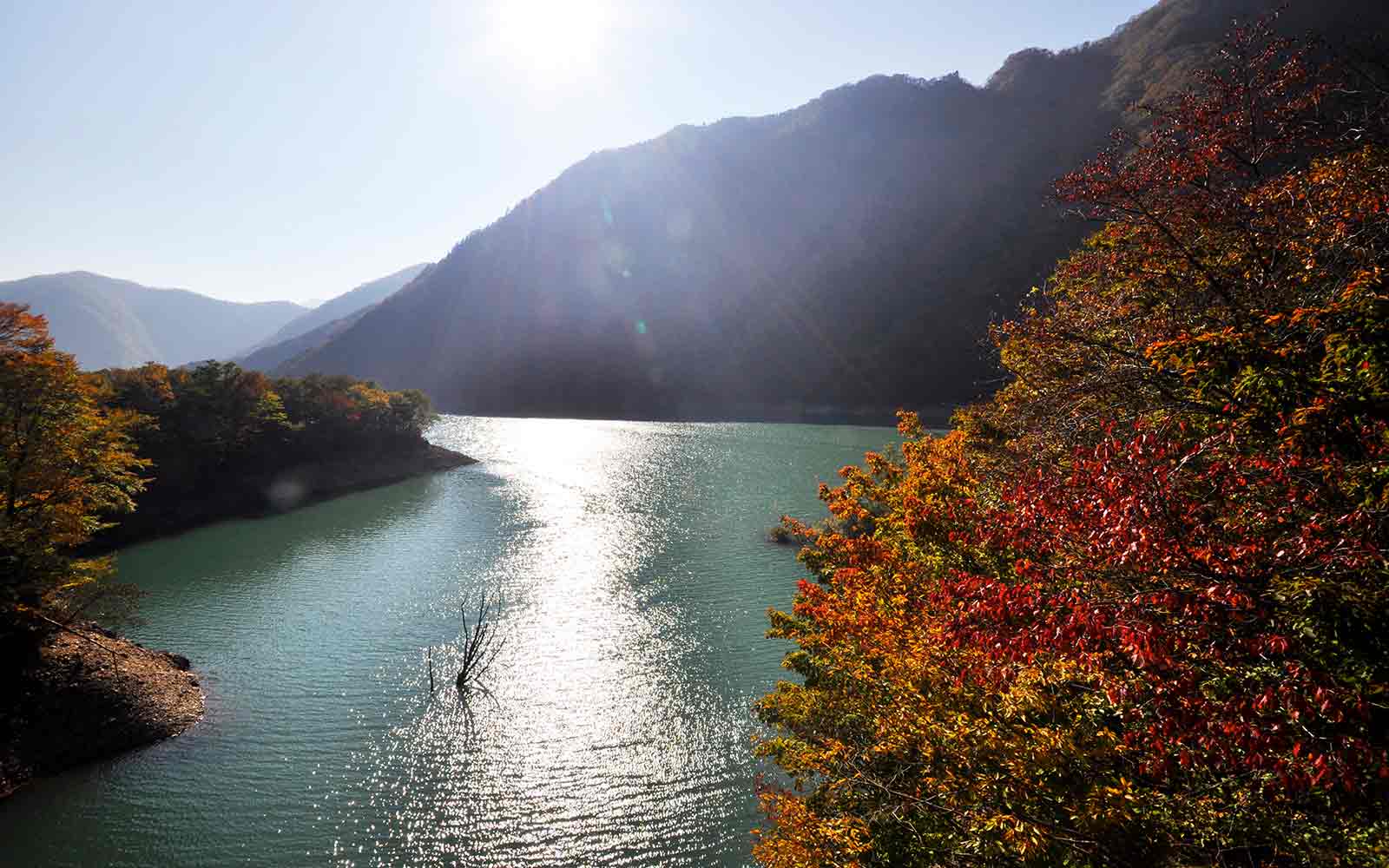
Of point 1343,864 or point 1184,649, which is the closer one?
point 1343,864

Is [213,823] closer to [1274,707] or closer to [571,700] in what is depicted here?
[571,700]

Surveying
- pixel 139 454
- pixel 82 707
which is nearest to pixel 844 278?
pixel 139 454

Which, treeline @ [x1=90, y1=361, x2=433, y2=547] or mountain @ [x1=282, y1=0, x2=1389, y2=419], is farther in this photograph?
mountain @ [x1=282, y1=0, x2=1389, y2=419]

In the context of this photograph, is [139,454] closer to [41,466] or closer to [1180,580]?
[41,466]

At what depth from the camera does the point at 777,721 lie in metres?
14.8

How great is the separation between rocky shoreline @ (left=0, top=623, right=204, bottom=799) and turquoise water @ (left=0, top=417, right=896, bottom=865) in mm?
655

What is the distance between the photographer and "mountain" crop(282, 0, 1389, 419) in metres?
134

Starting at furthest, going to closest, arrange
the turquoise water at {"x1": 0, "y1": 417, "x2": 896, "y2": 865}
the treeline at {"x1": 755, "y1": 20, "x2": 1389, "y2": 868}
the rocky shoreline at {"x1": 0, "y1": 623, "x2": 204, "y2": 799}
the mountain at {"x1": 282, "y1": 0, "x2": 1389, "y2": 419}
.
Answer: the mountain at {"x1": 282, "y1": 0, "x2": 1389, "y2": 419}, the rocky shoreline at {"x1": 0, "y1": 623, "x2": 204, "y2": 799}, the turquoise water at {"x1": 0, "y1": 417, "x2": 896, "y2": 865}, the treeline at {"x1": 755, "y1": 20, "x2": 1389, "y2": 868}

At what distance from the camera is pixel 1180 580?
5.24 m

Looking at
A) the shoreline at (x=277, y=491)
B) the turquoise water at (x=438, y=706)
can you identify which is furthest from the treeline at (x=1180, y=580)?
the shoreline at (x=277, y=491)

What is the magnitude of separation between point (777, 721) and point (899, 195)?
625 ft

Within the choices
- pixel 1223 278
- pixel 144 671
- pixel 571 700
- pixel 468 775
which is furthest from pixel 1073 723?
pixel 144 671

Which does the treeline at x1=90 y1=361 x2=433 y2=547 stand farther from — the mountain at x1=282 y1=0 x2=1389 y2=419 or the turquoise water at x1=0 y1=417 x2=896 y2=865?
the mountain at x1=282 y1=0 x2=1389 y2=419

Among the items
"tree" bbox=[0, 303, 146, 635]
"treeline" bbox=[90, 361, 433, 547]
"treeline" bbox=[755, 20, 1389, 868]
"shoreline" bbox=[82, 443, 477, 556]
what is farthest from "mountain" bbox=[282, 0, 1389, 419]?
"tree" bbox=[0, 303, 146, 635]
